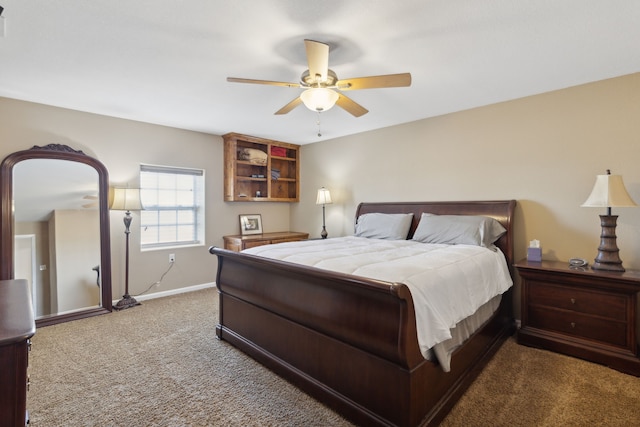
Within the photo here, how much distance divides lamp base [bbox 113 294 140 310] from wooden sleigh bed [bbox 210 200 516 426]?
66.1 inches

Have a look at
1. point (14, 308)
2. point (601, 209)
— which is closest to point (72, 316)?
point (14, 308)

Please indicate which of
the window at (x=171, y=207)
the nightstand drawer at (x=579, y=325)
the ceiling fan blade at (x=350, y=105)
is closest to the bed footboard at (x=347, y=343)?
the nightstand drawer at (x=579, y=325)

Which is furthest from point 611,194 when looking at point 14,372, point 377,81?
point 14,372

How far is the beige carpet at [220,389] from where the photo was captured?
5.98 feet

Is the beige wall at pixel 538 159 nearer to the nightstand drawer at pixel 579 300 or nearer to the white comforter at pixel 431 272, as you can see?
the nightstand drawer at pixel 579 300

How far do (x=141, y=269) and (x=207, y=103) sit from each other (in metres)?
2.35

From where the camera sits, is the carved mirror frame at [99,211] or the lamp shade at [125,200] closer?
the carved mirror frame at [99,211]

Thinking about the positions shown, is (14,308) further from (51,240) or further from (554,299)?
(554,299)

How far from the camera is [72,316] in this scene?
3.42 metres

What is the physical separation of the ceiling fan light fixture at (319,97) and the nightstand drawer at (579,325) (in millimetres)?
2520

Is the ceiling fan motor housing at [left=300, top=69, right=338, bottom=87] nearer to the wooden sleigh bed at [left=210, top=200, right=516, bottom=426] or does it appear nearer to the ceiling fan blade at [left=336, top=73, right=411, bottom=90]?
the ceiling fan blade at [left=336, top=73, right=411, bottom=90]

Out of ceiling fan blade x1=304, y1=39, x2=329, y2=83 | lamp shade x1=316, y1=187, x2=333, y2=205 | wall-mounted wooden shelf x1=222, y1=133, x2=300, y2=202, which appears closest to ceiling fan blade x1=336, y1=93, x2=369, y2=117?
ceiling fan blade x1=304, y1=39, x2=329, y2=83

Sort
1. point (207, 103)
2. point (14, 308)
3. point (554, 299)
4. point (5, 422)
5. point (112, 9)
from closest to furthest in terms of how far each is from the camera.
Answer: point (5, 422), point (14, 308), point (112, 9), point (554, 299), point (207, 103)

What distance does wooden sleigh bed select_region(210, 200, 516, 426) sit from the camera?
5.18 ft
